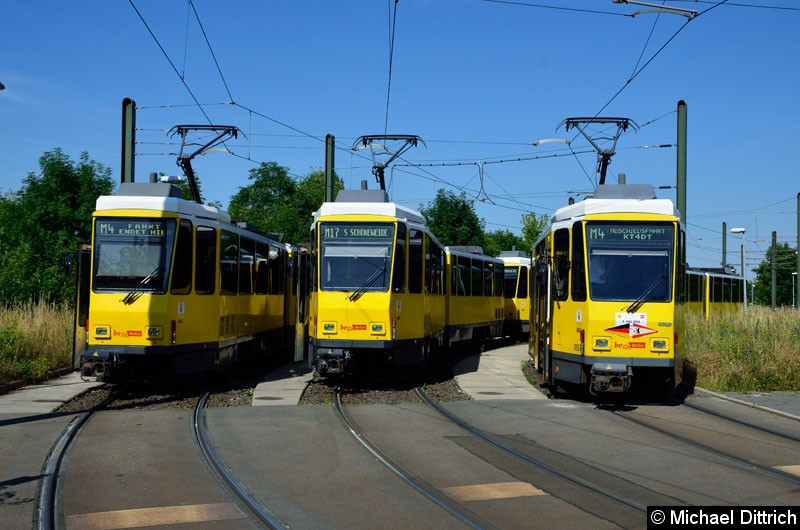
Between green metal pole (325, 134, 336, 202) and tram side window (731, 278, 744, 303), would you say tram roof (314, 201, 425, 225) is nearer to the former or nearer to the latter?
green metal pole (325, 134, 336, 202)

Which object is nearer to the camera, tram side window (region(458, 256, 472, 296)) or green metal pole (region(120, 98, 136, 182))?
green metal pole (region(120, 98, 136, 182))

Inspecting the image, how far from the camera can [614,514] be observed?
22.8 ft

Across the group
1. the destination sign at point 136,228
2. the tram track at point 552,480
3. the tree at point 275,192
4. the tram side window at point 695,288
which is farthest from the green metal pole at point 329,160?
the tree at point 275,192

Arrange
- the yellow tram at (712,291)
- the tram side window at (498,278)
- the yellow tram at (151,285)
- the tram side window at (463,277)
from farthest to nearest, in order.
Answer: the yellow tram at (712,291)
the tram side window at (498,278)
the tram side window at (463,277)
the yellow tram at (151,285)

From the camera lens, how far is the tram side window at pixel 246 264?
17.9 meters

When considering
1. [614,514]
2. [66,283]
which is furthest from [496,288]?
[614,514]

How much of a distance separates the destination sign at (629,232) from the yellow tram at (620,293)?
16 mm

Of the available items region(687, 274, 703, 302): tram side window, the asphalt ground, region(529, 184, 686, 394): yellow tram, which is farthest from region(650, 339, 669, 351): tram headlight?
region(687, 274, 703, 302): tram side window

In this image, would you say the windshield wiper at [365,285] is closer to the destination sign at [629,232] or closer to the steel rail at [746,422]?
the destination sign at [629,232]

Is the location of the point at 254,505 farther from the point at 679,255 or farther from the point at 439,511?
the point at 679,255

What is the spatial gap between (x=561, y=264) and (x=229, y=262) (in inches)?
256

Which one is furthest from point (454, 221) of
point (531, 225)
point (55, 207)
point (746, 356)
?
point (746, 356)

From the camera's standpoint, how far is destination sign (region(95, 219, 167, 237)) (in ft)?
47.8

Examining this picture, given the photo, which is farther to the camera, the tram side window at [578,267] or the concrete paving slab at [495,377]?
the concrete paving slab at [495,377]
